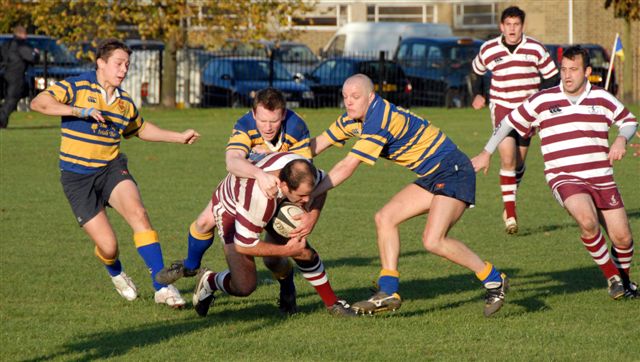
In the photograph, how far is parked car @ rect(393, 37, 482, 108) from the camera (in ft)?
104

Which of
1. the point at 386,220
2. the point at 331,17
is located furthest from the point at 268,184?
the point at 331,17

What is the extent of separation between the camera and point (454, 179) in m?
8.27

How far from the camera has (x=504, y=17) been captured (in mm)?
12750

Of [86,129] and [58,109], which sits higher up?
[58,109]

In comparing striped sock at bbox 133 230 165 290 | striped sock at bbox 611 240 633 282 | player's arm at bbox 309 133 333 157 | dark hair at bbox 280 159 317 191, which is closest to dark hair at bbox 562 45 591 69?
striped sock at bbox 611 240 633 282

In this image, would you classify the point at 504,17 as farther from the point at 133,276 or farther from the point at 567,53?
the point at 133,276

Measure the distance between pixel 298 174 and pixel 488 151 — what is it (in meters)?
1.89

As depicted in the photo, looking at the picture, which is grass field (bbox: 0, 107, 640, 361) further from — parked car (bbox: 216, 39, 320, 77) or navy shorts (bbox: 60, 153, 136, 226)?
parked car (bbox: 216, 39, 320, 77)

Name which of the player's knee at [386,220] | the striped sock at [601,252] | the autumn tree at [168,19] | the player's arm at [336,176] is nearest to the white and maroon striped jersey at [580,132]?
the striped sock at [601,252]

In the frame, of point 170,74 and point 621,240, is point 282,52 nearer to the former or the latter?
point 170,74

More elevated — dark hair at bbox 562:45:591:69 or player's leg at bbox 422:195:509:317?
dark hair at bbox 562:45:591:69

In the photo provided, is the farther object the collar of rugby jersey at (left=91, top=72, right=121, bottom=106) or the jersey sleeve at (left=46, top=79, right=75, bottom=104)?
the collar of rugby jersey at (left=91, top=72, right=121, bottom=106)

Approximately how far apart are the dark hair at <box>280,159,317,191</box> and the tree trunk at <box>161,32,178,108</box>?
81.5ft

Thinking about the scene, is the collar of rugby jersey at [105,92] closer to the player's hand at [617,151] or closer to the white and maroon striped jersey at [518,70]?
the player's hand at [617,151]
